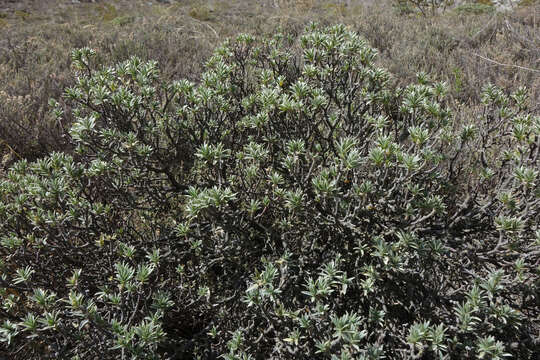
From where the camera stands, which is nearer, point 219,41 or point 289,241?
point 289,241

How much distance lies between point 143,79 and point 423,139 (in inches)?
64.2

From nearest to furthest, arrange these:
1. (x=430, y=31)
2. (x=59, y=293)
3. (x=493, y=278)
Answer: (x=493, y=278) < (x=59, y=293) < (x=430, y=31)

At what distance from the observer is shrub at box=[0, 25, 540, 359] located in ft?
5.40

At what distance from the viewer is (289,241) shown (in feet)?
6.75

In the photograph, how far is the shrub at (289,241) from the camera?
1.64 metres

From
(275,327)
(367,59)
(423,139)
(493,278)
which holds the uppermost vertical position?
(367,59)

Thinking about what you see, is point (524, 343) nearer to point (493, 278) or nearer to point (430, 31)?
point (493, 278)

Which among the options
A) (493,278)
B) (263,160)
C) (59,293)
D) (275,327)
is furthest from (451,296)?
(59,293)

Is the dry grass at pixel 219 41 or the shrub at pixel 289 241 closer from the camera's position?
the shrub at pixel 289 241

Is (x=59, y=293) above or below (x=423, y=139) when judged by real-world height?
below

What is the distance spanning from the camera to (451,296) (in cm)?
182

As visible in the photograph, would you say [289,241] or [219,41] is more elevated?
[219,41]

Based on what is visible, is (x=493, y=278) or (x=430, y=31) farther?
(x=430, y=31)

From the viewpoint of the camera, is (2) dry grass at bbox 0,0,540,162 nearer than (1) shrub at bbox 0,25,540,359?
No
